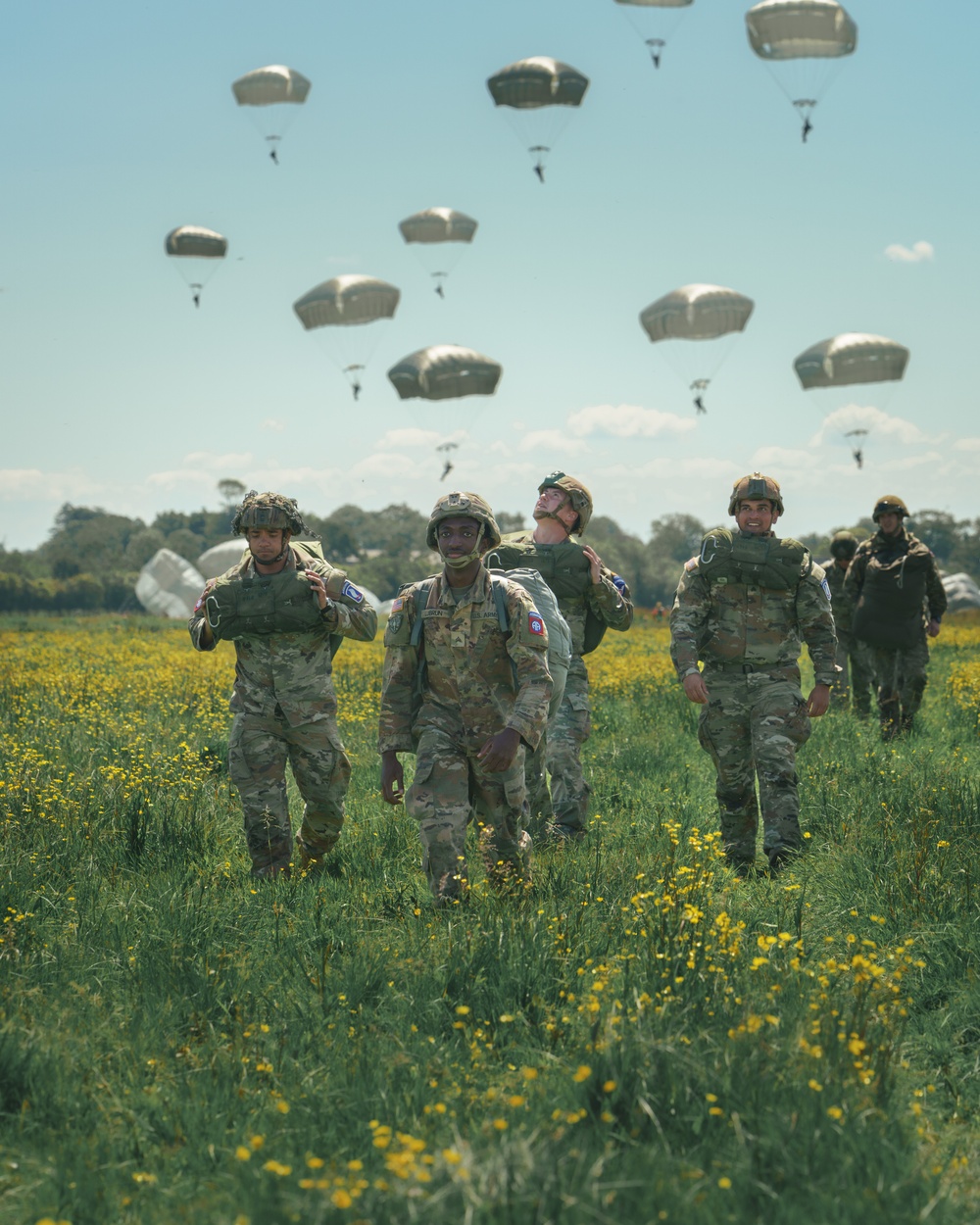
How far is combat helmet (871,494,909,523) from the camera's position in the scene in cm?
1128

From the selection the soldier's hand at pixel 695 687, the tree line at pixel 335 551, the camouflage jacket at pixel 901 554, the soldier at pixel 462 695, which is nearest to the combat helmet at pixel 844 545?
the camouflage jacket at pixel 901 554

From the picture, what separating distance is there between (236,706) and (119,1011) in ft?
8.32

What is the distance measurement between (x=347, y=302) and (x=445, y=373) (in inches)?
183

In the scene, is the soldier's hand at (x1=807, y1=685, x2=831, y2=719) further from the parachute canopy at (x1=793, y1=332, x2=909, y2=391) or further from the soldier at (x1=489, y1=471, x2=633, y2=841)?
the parachute canopy at (x1=793, y1=332, x2=909, y2=391)

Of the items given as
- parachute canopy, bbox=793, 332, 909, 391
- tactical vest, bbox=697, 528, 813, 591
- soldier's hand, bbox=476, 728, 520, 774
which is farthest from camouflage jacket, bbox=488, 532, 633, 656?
parachute canopy, bbox=793, 332, 909, 391

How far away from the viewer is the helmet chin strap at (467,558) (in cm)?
572

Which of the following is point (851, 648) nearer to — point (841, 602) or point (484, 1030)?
point (841, 602)

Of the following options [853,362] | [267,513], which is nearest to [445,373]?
[853,362]

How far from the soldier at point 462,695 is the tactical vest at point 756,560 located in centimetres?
182

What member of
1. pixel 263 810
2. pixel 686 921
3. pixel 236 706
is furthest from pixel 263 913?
pixel 686 921

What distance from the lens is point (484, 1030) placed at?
4199 millimetres

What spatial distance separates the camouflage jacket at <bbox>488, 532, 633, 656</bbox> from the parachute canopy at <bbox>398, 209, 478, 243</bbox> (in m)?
39.3

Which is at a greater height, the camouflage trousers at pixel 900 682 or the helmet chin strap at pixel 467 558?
the helmet chin strap at pixel 467 558

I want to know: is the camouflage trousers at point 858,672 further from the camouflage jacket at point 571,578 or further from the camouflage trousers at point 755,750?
the camouflage trousers at point 755,750
